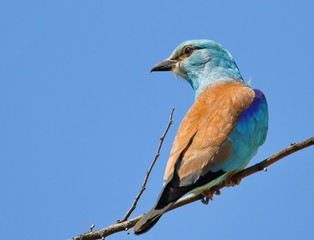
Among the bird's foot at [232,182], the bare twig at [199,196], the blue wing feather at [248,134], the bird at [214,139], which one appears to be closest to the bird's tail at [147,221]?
the bird at [214,139]

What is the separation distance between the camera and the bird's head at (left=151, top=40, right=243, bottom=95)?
7.61 metres

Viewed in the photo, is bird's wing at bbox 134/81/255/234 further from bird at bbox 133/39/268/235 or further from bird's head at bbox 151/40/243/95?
bird's head at bbox 151/40/243/95

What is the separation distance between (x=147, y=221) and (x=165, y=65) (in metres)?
3.77

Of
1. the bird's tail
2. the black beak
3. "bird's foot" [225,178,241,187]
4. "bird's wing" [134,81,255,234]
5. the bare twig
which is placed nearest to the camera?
the bird's tail

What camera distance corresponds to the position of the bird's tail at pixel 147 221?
493 centimetres

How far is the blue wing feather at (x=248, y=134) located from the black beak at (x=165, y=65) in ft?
5.82

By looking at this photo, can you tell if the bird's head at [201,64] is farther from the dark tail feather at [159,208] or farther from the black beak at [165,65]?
the dark tail feather at [159,208]

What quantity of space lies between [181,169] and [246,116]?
1062 millimetres

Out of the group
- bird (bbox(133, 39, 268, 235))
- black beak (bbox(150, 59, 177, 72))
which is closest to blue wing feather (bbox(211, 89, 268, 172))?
bird (bbox(133, 39, 268, 235))

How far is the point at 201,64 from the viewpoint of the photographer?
7.91 m

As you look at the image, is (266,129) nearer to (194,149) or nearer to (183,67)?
(194,149)

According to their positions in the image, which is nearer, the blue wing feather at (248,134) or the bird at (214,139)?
the bird at (214,139)

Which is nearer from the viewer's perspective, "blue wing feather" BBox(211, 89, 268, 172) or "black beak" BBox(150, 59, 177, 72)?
"blue wing feather" BBox(211, 89, 268, 172)

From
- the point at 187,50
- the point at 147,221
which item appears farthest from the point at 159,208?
the point at 187,50
